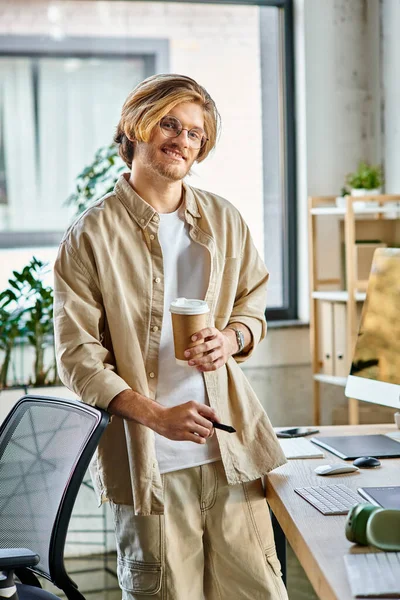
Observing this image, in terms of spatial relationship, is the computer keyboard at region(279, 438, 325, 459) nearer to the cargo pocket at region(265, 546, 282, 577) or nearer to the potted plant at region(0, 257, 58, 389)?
the cargo pocket at region(265, 546, 282, 577)

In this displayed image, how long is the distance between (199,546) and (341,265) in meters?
2.05

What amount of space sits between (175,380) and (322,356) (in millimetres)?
1969

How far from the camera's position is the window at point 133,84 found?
3656mm

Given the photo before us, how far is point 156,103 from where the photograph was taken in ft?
5.52

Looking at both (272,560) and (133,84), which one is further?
(133,84)

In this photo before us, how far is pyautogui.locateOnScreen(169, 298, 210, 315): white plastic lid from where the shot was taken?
1588mm

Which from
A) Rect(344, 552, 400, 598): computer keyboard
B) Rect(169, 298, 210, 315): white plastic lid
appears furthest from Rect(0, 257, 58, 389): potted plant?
Rect(344, 552, 400, 598): computer keyboard

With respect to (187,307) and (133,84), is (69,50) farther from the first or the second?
(187,307)

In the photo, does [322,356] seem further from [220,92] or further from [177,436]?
[177,436]

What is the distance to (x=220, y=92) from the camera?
12.6 feet

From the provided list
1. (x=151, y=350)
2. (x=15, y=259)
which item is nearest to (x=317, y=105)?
(x=15, y=259)

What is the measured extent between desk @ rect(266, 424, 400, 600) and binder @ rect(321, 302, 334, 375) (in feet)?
4.91

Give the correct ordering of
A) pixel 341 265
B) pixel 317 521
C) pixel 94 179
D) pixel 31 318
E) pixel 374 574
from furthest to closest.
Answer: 1. pixel 341 265
2. pixel 94 179
3. pixel 31 318
4. pixel 317 521
5. pixel 374 574

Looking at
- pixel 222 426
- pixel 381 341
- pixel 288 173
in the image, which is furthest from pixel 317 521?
pixel 288 173
